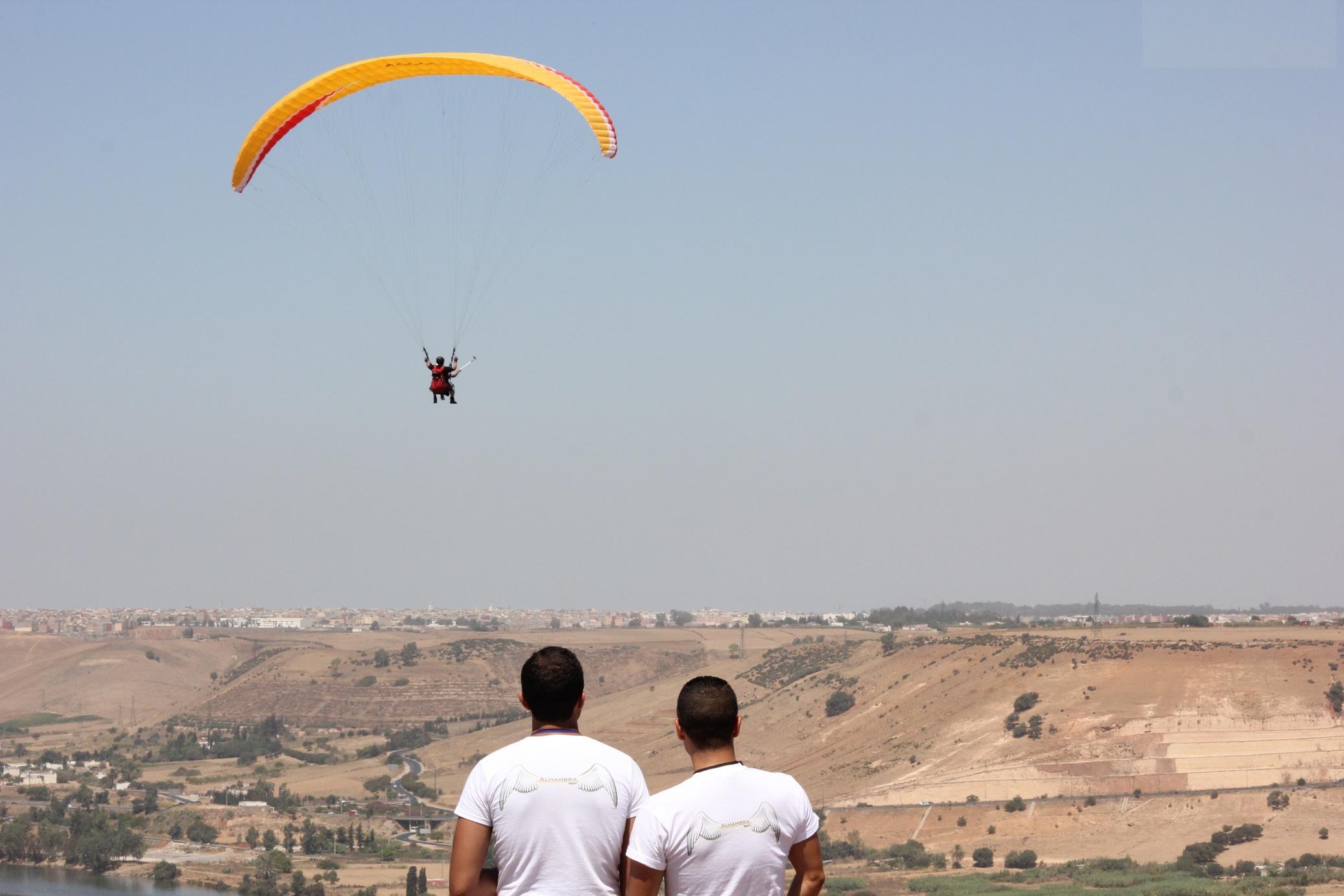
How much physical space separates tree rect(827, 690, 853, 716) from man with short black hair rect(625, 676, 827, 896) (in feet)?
318

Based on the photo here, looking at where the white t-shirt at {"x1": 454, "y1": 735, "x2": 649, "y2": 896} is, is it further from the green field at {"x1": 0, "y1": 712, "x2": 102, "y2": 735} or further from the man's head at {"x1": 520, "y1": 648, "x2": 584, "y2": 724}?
the green field at {"x1": 0, "y1": 712, "x2": 102, "y2": 735}

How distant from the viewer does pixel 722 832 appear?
516 cm

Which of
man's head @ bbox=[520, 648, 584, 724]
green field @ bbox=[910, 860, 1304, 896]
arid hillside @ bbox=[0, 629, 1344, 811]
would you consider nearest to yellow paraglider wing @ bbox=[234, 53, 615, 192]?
man's head @ bbox=[520, 648, 584, 724]

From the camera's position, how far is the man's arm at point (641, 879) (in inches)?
201

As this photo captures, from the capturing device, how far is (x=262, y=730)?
463ft

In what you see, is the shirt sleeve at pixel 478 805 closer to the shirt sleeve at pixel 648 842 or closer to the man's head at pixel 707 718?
the shirt sleeve at pixel 648 842

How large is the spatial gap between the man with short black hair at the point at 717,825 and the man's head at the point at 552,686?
0.42 metres

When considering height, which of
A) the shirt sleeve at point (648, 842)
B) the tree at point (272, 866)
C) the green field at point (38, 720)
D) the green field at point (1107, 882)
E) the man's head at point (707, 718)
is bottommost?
the green field at point (38, 720)

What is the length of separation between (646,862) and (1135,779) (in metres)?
71.7

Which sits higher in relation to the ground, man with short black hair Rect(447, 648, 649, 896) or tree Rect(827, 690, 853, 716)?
man with short black hair Rect(447, 648, 649, 896)

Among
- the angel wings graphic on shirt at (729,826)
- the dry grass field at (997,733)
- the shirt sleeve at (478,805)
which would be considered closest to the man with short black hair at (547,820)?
the shirt sleeve at (478,805)

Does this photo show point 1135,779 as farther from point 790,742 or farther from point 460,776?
point 460,776

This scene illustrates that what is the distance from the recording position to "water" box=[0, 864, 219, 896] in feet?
247

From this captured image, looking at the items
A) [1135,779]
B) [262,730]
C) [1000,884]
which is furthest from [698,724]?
[262,730]
